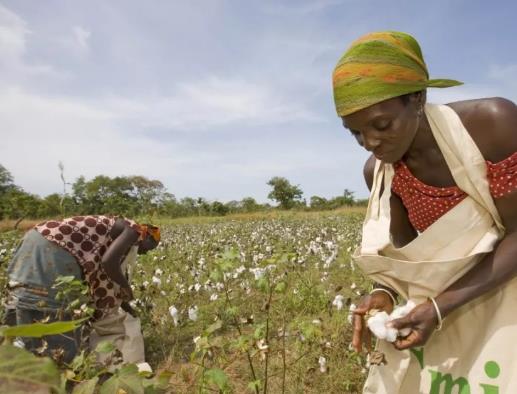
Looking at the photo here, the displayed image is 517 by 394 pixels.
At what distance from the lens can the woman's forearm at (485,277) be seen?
4.19 ft

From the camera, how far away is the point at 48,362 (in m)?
0.30

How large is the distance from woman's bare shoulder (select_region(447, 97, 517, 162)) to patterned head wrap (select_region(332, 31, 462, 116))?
10 cm

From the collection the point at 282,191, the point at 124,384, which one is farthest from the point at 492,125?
the point at 282,191

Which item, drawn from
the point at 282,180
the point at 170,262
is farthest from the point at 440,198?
the point at 282,180

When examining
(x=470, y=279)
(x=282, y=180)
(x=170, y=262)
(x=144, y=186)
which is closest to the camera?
(x=470, y=279)

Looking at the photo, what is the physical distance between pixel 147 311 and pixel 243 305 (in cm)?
92

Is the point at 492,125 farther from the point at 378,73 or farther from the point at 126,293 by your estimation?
the point at 126,293

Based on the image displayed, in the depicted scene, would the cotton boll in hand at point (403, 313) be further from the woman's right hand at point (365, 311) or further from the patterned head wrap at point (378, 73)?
the patterned head wrap at point (378, 73)

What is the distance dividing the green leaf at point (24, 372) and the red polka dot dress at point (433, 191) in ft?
4.08

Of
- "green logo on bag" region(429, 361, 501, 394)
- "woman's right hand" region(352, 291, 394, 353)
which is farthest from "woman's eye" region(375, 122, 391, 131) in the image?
"green logo on bag" region(429, 361, 501, 394)

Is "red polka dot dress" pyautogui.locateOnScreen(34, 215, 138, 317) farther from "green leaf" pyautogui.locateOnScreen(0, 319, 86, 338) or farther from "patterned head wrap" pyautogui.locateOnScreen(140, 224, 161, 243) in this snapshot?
"green leaf" pyautogui.locateOnScreen(0, 319, 86, 338)

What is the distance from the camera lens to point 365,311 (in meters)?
1.53


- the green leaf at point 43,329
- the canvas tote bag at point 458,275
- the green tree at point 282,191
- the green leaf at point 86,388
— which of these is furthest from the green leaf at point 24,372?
the green tree at point 282,191

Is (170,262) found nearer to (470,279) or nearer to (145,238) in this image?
(145,238)
